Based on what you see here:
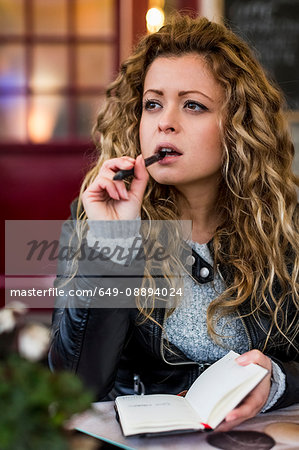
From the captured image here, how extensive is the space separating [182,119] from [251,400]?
64 cm

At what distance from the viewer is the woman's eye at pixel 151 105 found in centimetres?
138

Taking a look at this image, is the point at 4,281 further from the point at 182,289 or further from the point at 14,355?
the point at 14,355

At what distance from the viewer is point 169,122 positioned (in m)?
1.30

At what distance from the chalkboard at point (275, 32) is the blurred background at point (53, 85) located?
38 cm

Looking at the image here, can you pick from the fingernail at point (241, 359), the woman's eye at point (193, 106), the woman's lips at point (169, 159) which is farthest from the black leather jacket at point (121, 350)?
the woman's eye at point (193, 106)

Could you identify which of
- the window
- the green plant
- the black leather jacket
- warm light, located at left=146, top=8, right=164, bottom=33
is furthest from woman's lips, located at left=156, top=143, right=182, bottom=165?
the window

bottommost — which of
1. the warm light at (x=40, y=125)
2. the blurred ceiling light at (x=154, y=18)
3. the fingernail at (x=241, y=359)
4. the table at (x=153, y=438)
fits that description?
the warm light at (x=40, y=125)

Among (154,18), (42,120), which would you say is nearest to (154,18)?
(154,18)

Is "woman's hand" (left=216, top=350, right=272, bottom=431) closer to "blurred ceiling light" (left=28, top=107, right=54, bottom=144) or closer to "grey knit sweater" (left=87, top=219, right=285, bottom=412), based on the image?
"grey knit sweater" (left=87, top=219, right=285, bottom=412)

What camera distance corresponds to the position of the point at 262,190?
149cm

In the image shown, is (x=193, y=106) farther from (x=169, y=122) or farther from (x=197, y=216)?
(x=197, y=216)

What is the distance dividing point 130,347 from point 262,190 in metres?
0.52

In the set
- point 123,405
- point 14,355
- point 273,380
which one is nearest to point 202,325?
point 273,380

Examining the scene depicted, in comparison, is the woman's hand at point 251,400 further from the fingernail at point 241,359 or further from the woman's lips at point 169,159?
the woman's lips at point 169,159
